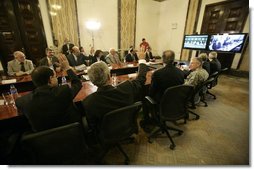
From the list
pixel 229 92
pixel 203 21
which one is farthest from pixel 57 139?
pixel 203 21

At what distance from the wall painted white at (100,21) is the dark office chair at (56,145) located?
5.42 m

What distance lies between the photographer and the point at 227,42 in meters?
4.51

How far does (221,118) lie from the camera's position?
8.21 ft

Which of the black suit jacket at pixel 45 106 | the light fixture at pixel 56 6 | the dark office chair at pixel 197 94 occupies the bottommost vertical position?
the dark office chair at pixel 197 94

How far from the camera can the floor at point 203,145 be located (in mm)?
1607

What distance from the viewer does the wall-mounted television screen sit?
4.21 metres

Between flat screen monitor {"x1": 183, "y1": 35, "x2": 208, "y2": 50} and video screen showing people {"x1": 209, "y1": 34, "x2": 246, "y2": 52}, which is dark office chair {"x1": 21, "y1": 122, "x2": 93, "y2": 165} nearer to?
video screen showing people {"x1": 209, "y1": 34, "x2": 246, "y2": 52}

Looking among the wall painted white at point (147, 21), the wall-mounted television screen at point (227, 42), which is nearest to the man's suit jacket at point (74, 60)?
the wall painted white at point (147, 21)

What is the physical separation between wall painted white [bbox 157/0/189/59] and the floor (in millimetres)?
5163

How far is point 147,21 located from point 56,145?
780 centimetres

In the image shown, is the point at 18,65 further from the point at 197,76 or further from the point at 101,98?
the point at 197,76

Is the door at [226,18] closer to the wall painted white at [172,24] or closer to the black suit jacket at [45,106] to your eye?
the wall painted white at [172,24]

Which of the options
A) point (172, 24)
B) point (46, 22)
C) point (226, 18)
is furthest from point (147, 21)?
point (46, 22)

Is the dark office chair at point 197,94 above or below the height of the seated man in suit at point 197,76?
below
